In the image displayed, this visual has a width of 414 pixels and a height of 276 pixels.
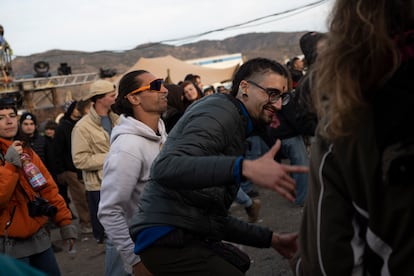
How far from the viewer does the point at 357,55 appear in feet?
4.47

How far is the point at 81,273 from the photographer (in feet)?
20.4

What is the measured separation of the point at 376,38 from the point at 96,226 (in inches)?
217

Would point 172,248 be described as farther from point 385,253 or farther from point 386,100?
point 386,100

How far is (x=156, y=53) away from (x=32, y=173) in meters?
130

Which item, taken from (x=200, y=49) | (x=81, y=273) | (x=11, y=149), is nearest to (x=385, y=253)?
(x=11, y=149)

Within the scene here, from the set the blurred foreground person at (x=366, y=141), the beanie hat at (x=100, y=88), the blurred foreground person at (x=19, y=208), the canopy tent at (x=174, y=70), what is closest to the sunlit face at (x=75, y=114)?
the beanie hat at (x=100, y=88)

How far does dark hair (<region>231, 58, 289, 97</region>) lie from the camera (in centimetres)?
268

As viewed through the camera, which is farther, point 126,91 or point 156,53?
point 156,53

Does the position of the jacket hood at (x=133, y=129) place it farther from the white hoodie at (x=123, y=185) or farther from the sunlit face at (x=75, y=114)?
the sunlit face at (x=75, y=114)

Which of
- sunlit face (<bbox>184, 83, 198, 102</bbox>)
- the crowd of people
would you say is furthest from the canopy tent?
the crowd of people

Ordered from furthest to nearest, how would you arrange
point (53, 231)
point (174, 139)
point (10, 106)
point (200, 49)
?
point (200, 49) → point (53, 231) → point (10, 106) → point (174, 139)


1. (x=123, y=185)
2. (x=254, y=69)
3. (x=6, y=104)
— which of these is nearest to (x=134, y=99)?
(x=123, y=185)

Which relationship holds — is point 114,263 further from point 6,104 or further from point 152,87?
point 6,104

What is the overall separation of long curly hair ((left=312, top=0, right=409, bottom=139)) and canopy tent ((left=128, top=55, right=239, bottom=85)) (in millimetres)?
13734
